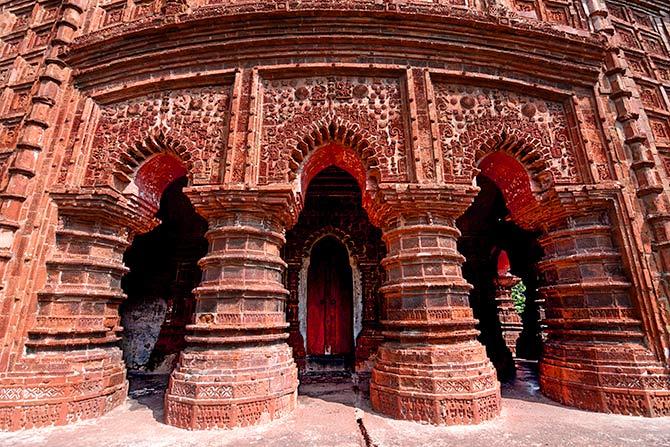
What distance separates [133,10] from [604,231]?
9210mm

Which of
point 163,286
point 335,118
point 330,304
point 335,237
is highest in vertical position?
point 335,118

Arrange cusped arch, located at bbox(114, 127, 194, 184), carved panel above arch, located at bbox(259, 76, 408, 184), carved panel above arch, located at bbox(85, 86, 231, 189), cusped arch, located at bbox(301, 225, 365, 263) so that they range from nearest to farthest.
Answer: carved panel above arch, located at bbox(259, 76, 408, 184) → carved panel above arch, located at bbox(85, 86, 231, 189) → cusped arch, located at bbox(114, 127, 194, 184) → cusped arch, located at bbox(301, 225, 365, 263)

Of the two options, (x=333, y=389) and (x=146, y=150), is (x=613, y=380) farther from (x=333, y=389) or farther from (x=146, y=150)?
(x=146, y=150)

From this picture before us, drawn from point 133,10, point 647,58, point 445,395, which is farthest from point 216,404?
point 647,58

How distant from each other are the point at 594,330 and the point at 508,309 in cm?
719

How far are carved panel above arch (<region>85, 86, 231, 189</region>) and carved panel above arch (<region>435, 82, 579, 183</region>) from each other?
11.8 ft

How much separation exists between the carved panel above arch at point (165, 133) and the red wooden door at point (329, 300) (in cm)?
404

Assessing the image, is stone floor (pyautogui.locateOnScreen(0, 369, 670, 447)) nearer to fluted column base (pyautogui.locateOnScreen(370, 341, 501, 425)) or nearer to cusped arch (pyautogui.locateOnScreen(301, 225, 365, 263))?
fluted column base (pyautogui.locateOnScreen(370, 341, 501, 425))

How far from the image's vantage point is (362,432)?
3.88 meters

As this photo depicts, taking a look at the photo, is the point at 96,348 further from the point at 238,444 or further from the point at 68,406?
the point at 238,444

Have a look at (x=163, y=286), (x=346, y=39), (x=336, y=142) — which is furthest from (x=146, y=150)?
(x=163, y=286)

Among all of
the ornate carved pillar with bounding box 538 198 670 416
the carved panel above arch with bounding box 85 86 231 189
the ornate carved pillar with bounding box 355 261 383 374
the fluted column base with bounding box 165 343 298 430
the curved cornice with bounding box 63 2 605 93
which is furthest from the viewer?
the ornate carved pillar with bounding box 355 261 383 374

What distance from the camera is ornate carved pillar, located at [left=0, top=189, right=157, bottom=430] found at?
4.30m

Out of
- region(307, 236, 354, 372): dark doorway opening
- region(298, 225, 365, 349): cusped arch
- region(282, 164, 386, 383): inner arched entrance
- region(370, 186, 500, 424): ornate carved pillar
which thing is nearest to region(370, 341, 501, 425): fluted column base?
region(370, 186, 500, 424): ornate carved pillar
